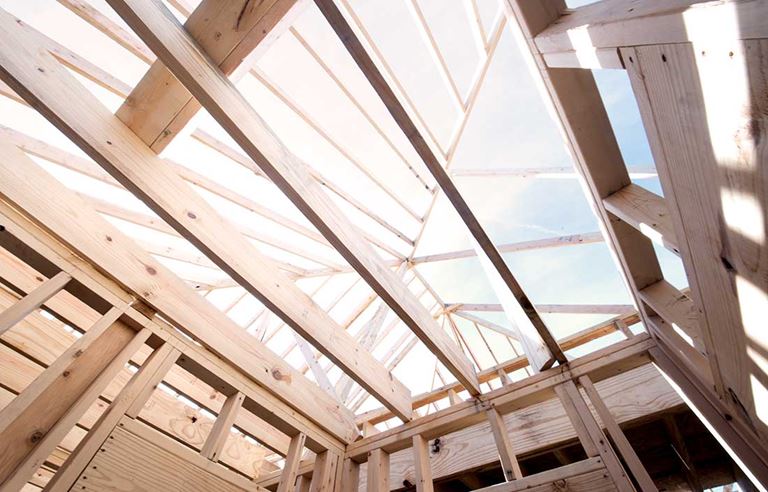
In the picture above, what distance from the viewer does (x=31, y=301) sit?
1908mm

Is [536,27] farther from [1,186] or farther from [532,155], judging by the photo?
[532,155]

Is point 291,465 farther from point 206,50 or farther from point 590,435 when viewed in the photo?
point 206,50

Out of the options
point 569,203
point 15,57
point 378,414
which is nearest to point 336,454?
point 378,414

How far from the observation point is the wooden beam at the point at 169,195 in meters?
1.63

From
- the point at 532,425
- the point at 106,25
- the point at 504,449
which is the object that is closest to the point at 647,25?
the point at 504,449

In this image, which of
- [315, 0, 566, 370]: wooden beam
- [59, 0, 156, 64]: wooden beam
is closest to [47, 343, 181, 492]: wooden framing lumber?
[315, 0, 566, 370]: wooden beam

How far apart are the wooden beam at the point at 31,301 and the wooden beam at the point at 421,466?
7.89ft

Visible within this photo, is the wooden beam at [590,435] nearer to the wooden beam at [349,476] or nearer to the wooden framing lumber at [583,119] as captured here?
the wooden framing lumber at [583,119]

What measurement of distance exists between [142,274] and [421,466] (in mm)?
2214

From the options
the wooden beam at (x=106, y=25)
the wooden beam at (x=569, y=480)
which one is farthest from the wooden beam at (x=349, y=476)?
the wooden beam at (x=106, y=25)

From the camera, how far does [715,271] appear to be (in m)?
1.00

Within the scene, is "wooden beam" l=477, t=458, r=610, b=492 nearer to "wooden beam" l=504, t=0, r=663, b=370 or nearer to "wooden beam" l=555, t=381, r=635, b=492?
"wooden beam" l=555, t=381, r=635, b=492

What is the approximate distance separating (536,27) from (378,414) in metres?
3.46

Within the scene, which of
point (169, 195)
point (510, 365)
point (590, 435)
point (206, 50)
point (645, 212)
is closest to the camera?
point (645, 212)
